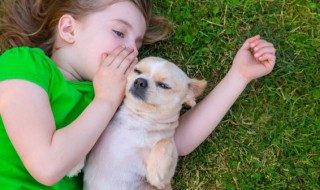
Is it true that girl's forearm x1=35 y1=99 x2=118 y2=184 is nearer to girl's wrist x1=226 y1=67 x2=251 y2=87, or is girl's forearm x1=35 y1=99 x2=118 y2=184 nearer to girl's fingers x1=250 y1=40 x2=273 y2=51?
girl's wrist x1=226 y1=67 x2=251 y2=87

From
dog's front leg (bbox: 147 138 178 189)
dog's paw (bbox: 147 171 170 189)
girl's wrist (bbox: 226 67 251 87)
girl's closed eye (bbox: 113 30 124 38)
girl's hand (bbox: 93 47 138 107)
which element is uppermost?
girl's closed eye (bbox: 113 30 124 38)

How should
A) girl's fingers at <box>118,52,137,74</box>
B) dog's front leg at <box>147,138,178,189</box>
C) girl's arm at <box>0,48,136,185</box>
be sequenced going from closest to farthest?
girl's arm at <box>0,48,136,185</box>
dog's front leg at <box>147,138,178,189</box>
girl's fingers at <box>118,52,137,74</box>

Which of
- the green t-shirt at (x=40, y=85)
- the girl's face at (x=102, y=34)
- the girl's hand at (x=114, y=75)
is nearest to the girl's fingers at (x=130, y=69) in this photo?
the girl's hand at (x=114, y=75)

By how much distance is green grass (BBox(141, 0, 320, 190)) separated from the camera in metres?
3.72

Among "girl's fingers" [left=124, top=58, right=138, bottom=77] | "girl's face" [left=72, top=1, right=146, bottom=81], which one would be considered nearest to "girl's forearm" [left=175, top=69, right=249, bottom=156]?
"girl's fingers" [left=124, top=58, right=138, bottom=77]

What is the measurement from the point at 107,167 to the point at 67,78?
85cm

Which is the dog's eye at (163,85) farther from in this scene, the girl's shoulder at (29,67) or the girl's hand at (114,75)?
the girl's shoulder at (29,67)

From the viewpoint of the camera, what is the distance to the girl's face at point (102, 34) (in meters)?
3.23

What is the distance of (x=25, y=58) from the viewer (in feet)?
9.91

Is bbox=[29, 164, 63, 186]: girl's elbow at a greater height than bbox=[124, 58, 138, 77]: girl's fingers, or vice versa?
bbox=[124, 58, 138, 77]: girl's fingers

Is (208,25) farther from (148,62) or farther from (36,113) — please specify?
(36,113)

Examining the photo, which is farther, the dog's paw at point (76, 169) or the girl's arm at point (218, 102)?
the girl's arm at point (218, 102)

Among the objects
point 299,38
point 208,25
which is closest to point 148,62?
point 208,25

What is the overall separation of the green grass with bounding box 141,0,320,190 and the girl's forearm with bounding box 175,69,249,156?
427 mm
